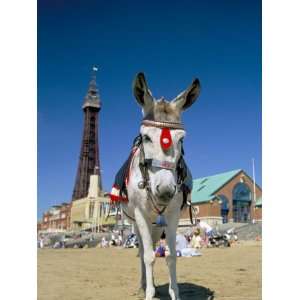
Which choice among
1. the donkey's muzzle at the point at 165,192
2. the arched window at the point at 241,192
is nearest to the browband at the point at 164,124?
the donkey's muzzle at the point at 165,192

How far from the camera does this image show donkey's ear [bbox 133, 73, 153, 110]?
3451 mm

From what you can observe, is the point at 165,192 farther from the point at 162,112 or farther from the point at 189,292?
the point at 189,292

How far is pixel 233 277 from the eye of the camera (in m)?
6.39

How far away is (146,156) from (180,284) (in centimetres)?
290

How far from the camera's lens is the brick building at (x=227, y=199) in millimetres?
39938

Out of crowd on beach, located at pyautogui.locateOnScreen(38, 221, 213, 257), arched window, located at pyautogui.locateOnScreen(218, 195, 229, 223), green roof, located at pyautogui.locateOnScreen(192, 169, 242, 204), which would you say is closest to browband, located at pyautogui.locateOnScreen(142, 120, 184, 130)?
crowd on beach, located at pyautogui.locateOnScreen(38, 221, 213, 257)

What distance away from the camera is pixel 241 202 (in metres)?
43.1

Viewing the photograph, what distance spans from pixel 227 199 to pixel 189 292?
37.9 metres

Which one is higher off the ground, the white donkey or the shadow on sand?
the white donkey

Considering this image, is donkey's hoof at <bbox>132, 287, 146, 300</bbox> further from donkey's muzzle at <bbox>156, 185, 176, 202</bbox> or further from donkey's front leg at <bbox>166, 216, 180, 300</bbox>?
donkey's muzzle at <bbox>156, 185, 176, 202</bbox>
